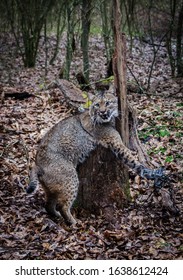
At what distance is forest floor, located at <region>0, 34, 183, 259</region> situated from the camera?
5.58 metres

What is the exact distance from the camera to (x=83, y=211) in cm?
708

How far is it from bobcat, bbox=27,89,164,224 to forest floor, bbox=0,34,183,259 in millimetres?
393

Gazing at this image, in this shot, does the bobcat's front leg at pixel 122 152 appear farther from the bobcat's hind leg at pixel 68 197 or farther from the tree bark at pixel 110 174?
the bobcat's hind leg at pixel 68 197

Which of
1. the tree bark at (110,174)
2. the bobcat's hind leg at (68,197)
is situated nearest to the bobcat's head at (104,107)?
the tree bark at (110,174)

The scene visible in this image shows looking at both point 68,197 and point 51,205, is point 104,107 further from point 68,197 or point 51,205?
point 51,205

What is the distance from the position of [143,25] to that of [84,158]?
1405cm

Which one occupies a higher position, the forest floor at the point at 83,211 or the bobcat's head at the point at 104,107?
the bobcat's head at the point at 104,107

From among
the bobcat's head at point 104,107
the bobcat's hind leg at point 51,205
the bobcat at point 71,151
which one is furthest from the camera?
the bobcat's hind leg at point 51,205

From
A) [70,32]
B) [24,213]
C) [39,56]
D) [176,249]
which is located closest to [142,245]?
[176,249]

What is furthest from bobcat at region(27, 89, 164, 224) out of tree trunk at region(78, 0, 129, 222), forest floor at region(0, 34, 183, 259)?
forest floor at region(0, 34, 183, 259)

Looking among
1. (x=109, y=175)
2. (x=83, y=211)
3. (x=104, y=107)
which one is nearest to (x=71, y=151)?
(x=109, y=175)

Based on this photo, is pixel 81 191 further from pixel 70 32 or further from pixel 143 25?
pixel 143 25

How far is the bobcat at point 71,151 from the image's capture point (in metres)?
6.59

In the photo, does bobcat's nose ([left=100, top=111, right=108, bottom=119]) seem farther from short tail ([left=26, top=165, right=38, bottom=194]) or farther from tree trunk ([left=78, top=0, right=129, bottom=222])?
short tail ([left=26, top=165, right=38, bottom=194])
